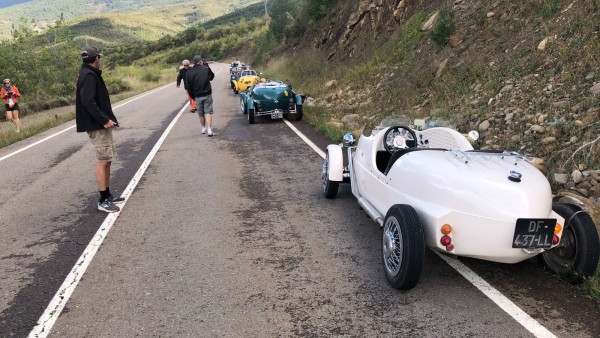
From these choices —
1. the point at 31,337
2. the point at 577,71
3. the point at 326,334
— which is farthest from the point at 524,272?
the point at 577,71

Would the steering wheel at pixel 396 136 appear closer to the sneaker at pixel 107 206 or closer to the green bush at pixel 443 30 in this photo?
the sneaker at pixel 107 206

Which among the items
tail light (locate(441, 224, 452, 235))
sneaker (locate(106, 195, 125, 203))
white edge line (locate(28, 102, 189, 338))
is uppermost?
tail light (locate(441, 224, 452, 235))

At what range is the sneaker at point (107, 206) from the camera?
20.1 feet

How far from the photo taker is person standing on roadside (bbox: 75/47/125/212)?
19.0ft

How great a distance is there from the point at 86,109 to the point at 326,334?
14.2 feet

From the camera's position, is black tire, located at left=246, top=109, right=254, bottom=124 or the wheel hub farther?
black tire, located at left=246, top=109, right=254, bottom=124

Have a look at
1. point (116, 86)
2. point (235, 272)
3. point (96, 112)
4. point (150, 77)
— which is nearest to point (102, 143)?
point (96, 112)

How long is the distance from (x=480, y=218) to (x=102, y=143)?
4.84 m

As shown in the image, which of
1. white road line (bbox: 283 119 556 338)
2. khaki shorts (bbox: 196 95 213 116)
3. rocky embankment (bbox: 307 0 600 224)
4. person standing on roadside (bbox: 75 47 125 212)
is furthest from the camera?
khaki shorts (bbox: 196 95 213 116)

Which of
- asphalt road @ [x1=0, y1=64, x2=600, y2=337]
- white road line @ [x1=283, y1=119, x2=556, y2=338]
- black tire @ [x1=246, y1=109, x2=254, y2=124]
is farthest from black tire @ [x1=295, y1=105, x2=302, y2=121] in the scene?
white road line @ [x1=283, y1=119, x2=556, y2=338]

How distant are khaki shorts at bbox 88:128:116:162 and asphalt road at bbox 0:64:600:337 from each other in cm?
76

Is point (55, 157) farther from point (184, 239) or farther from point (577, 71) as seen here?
point (577, 71)

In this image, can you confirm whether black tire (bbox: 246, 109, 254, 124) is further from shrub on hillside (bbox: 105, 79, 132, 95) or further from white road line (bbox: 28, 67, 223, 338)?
shrub on hillside (bbox: 105, 79, 132, 95)

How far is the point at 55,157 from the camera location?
413 inches
